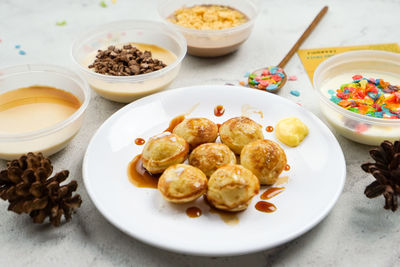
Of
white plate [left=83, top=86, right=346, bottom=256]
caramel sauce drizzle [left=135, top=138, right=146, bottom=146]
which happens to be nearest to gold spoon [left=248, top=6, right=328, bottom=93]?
white plate [left=83, top=86, right=346, bottom=256]

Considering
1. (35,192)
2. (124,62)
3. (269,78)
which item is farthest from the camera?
(269,78)

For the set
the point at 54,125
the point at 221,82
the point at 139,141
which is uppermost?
the point at 54,125

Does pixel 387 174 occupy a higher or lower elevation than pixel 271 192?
higher

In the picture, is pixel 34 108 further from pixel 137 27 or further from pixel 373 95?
pixel 373 95

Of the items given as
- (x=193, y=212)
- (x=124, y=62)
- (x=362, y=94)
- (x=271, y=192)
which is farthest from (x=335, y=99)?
(x=124, y=62)

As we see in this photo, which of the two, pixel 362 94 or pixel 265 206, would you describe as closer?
pixel 265 206

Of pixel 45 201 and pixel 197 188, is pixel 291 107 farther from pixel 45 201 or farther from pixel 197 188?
pixel 45 201

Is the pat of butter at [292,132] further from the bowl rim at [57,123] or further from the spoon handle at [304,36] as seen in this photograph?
the bowl rim at [57,123]
